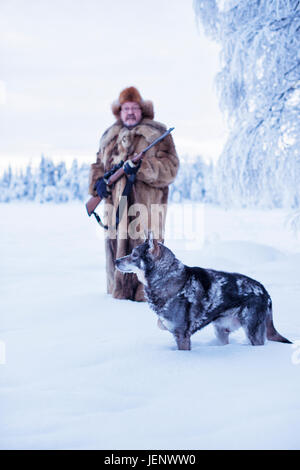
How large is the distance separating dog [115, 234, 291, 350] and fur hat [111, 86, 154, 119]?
245 cm

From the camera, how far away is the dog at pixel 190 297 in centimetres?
261

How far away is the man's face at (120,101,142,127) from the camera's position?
14.5ft

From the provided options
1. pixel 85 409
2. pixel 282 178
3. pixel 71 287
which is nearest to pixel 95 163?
pixel 71 287

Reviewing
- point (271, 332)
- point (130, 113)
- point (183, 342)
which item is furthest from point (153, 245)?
point (130, 113)

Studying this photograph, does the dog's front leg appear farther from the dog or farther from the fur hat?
the fur hat

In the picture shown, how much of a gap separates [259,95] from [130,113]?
2.52 m

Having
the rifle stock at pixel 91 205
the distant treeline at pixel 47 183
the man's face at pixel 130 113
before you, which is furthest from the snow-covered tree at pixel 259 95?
the distant treeline at pixel 47 183

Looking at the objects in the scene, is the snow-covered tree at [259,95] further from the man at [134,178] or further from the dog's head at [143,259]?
the dog's head at [143,259]

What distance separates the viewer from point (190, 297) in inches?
104

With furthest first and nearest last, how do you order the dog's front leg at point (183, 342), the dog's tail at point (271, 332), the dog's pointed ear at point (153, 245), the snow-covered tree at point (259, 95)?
the snow-covered tree at point (259, 95) < the dog's tail at point (271, 332) < the dog's front leg at point (183, 342) < the dog's pointed ear at point (153, 245)

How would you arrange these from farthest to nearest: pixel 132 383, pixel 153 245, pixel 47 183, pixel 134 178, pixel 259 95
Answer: pixel 47 183
pixel 259 95
pixel 134 178
pixel 153 245
pixel 132 383

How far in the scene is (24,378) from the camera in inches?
90.4

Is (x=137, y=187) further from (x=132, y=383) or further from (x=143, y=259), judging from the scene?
(x=132, y=383)

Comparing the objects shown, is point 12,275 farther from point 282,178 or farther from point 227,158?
point 282,178
